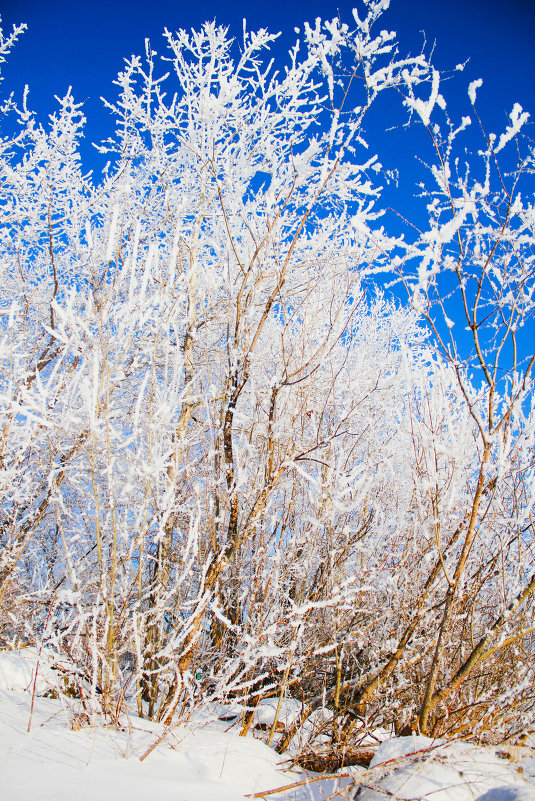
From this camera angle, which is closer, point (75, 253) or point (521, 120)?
point (521, 120)

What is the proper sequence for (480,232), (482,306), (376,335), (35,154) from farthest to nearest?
(376,335) < (35,154) < (482,306) < (480,232)

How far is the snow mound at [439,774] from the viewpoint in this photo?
1.81 m

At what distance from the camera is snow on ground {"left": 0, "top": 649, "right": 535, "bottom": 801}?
1473 mm

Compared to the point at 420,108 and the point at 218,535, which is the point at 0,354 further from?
the point at 420,108

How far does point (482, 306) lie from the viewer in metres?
2.01

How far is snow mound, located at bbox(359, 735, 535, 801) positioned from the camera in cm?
181

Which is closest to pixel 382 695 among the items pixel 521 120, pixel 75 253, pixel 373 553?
pixel 373 553

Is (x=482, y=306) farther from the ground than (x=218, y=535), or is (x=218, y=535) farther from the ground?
(x=482, y=306)

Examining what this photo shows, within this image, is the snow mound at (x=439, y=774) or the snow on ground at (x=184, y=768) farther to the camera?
the snow mound at (x=439, y=774)

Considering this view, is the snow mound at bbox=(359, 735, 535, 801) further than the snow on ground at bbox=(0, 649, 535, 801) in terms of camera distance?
Yes

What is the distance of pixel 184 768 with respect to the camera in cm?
189

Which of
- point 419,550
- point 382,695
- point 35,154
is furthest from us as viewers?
point 35,154

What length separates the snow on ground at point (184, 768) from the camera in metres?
1.47

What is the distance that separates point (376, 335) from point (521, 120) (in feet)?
26.1
